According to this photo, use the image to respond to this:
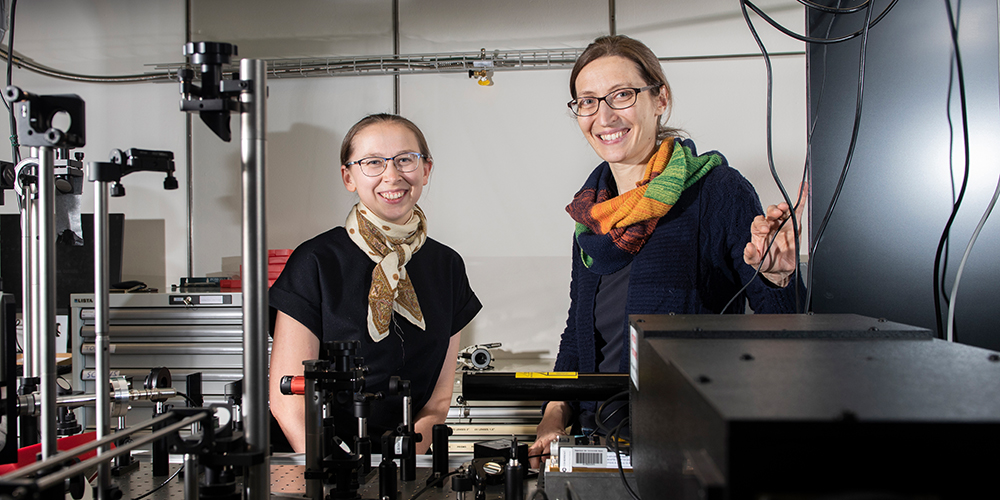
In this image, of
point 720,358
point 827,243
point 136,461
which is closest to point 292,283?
point 136,461

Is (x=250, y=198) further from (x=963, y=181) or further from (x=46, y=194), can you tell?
(x=963, y=181)

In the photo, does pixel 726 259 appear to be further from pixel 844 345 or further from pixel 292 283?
pixel 292 283

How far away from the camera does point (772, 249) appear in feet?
4.24

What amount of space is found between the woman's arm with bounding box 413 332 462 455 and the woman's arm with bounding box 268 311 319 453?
13.1 inches

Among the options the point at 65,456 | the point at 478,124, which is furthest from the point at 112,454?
the point at 478,124

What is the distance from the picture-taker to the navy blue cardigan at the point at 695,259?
147 cm

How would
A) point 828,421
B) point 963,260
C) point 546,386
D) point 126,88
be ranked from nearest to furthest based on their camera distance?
point 828,421 → point 963,260 → point 546,386 → point 126,88

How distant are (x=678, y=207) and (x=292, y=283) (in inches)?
44.2

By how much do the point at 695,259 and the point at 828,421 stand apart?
1.24 meters

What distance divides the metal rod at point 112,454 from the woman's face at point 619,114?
1.29 m

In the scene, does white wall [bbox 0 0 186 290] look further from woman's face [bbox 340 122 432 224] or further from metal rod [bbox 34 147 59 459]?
metal rod [bbox 34 147 59 459]

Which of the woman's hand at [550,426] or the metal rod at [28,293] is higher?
the metal rod at [28,293]

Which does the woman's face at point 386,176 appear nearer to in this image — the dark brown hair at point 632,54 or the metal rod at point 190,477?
the dark brown hair at point 632,54

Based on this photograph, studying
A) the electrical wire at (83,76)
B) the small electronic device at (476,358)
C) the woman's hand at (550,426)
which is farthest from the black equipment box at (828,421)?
the electrical wire at (83,76)
